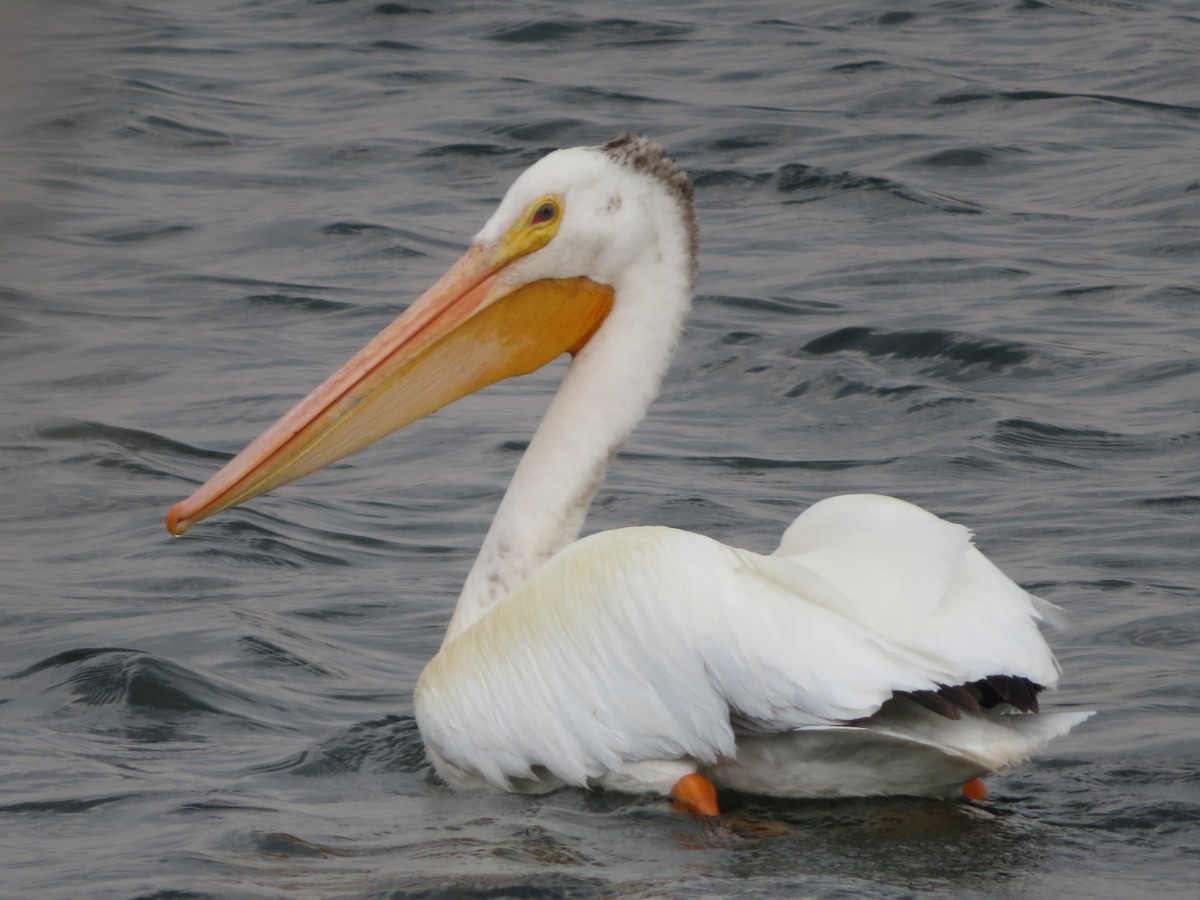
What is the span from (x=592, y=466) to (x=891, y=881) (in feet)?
4.30

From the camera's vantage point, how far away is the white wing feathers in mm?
2697

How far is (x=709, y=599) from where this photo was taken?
2797mm

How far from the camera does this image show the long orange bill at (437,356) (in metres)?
3.53

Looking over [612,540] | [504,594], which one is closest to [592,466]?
[504,594]

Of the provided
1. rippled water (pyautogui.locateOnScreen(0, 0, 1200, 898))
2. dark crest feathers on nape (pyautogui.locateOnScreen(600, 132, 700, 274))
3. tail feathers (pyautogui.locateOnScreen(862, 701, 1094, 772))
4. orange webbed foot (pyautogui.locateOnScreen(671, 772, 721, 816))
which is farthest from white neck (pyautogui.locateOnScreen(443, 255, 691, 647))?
tail feathers (pyautogui.locateOnScreen(862, 701, 1094, 772))

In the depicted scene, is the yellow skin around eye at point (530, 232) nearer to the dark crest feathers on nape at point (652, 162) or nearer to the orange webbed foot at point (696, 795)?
the dark crest feathers on nape at point (652, 162)

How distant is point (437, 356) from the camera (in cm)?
370

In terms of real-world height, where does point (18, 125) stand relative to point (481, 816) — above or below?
above

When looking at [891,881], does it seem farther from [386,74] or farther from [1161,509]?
[386,74]

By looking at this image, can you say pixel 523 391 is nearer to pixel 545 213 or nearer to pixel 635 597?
pixel 545 213

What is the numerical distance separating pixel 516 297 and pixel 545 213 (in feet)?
0.68

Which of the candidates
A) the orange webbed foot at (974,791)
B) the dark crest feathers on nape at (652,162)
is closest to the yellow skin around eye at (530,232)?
the dark crest feathers on nape at (652,162)

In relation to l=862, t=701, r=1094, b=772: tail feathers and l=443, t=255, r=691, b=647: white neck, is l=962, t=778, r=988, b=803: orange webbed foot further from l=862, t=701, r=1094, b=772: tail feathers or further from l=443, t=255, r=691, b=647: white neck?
l=443, t=255, r=691, b=647: white neck

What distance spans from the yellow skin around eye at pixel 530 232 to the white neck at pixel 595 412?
19 cm
